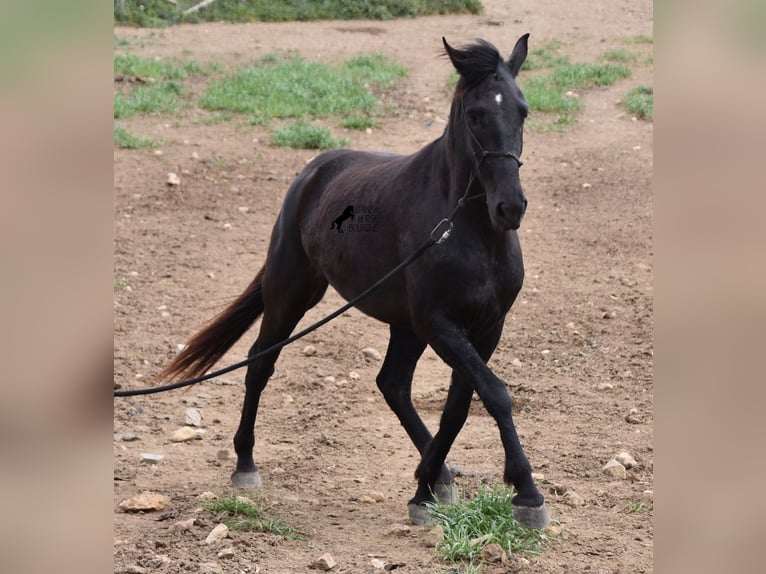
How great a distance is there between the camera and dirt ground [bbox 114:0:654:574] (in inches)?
163

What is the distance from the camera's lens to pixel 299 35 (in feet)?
51.5

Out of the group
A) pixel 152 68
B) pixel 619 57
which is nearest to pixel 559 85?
pixel 619 57

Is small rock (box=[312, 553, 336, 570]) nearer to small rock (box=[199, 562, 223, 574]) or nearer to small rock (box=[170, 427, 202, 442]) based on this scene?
small rock (box=[199, 562, 223, 574])

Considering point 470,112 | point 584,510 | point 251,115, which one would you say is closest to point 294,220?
point 470,112

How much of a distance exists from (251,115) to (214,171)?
1682 millimetres

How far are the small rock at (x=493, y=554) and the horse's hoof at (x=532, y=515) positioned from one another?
148 millimetres

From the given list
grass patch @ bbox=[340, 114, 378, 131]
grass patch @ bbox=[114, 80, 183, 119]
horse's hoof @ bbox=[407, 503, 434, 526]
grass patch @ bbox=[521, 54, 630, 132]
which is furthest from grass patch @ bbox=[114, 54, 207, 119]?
horse's hoof @ bbox=[407, 503, 434, 526]

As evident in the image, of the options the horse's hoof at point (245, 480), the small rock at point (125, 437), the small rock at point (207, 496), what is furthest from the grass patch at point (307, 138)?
the small rock at point (207, 496)

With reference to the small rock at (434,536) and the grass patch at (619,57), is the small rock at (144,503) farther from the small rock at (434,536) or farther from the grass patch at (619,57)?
the grass patch at (619,57)

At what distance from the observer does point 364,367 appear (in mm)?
6691

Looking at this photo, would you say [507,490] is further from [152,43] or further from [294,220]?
[152,43]

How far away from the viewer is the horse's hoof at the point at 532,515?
371 centimetres

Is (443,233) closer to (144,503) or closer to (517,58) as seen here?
(517,58)

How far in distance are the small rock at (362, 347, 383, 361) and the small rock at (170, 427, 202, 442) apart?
1630mm
